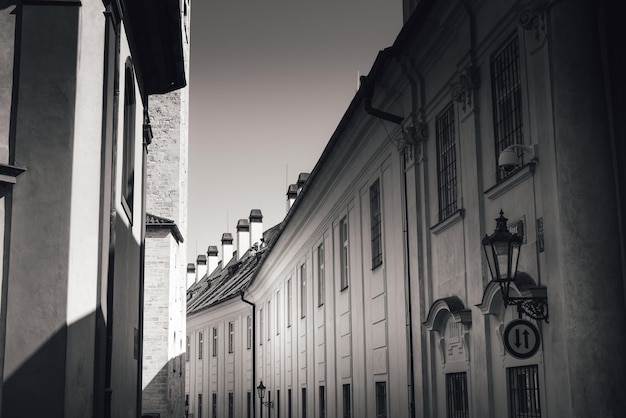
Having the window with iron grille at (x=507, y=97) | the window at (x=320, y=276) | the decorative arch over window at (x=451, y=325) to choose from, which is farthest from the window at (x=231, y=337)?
the window with iron grille at (x=507, y=97)

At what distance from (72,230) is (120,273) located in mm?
3795

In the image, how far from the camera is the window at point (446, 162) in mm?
14156

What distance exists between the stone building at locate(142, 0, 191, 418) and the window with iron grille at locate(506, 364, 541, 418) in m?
18.1

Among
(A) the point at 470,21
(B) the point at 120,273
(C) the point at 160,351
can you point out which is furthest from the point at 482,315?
(C) the point at 160,351

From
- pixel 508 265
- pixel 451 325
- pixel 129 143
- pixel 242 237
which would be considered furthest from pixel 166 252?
pixel 242 237

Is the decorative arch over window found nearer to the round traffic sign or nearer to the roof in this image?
the round traffic sign

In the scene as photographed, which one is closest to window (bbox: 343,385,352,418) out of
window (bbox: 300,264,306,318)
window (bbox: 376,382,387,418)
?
window (bbox: 376,382,387,418)

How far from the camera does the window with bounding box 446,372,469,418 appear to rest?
1348 centimetres

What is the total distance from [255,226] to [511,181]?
44.0 m

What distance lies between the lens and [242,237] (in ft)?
184

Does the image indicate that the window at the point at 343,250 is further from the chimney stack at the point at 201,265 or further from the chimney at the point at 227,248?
the chimney stack at the point at 201,265

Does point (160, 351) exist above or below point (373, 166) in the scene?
below

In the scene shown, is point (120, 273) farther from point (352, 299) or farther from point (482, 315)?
point (352, 299)

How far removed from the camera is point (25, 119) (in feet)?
33.1
